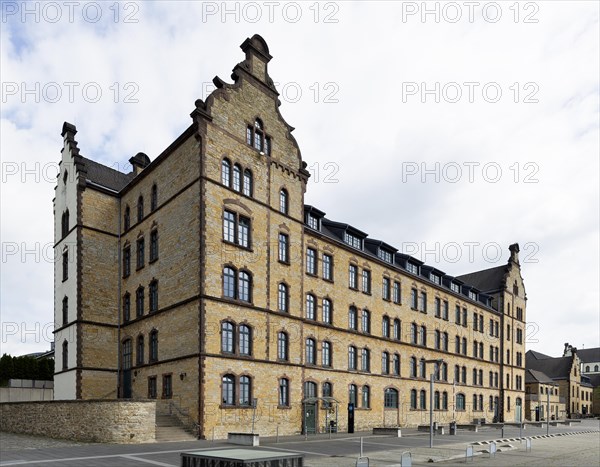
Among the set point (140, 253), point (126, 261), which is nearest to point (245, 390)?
point (140, 253)

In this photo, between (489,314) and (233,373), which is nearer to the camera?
(233,373)

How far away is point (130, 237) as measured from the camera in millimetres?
38031

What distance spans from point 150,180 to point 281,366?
14.3 m

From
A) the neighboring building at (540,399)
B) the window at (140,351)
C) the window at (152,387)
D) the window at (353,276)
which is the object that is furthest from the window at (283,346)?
the neighboring building at (540,399)

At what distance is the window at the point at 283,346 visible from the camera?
34156mm

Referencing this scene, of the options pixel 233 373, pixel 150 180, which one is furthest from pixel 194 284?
pixel 150 180

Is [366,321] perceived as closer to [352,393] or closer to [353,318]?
[353,318]

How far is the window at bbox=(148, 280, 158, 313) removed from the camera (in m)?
34.1

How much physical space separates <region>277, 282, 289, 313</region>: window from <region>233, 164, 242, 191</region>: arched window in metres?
6.65

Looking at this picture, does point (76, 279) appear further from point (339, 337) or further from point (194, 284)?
point (339, 337)

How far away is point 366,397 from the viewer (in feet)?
143

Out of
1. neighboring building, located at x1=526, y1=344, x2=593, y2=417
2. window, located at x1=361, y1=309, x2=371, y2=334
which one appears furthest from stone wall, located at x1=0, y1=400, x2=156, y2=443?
neighboring building, located at x1=526, y1=344, x2=593, y2=417

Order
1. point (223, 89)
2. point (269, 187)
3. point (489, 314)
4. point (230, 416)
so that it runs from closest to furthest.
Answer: point (230, 416), point (223, 89), point (269, 187), point (489, 314)

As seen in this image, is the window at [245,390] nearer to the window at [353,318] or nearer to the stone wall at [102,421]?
the stone wall at [102,421]
